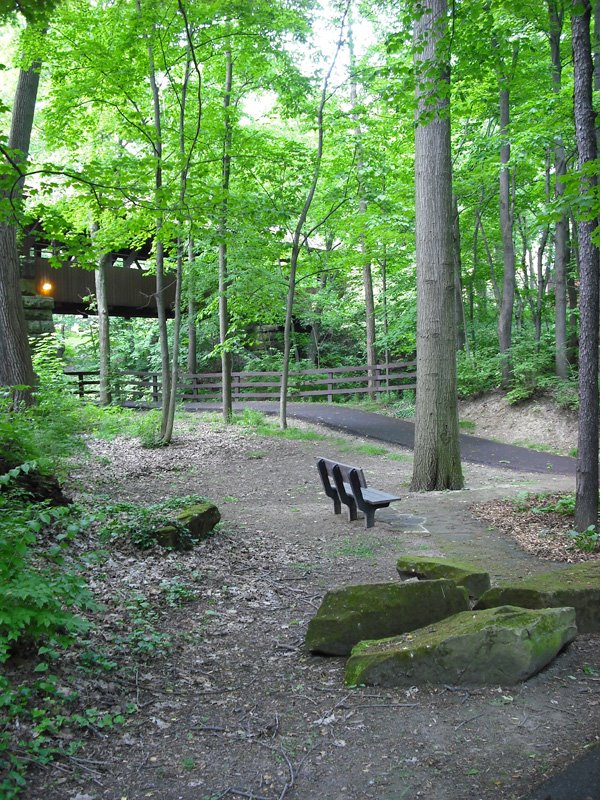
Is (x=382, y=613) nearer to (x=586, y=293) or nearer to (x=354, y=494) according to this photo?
(x=354, y=494)

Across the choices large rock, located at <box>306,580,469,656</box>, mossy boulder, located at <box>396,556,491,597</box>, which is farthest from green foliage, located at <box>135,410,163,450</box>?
large rock, located at <box>306,580,469,656</box>

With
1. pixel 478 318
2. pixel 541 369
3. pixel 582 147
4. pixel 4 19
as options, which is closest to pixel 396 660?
pixel 582 147

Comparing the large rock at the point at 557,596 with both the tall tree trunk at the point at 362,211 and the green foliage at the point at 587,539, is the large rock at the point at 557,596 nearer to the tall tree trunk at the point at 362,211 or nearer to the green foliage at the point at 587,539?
the green foliage at the point at 587,539

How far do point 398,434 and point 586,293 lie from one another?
10021mm

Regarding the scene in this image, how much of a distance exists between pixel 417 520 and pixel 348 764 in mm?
4981

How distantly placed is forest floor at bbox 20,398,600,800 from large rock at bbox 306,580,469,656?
0.50 feet

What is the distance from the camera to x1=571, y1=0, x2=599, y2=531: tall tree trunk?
20.2ft

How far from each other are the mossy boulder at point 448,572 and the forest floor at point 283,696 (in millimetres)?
717

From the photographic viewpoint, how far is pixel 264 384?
22750 mm

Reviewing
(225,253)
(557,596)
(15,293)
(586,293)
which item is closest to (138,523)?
(557,596)

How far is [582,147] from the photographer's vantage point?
6.17m

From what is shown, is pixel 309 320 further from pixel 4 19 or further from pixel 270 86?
pixel 4 19

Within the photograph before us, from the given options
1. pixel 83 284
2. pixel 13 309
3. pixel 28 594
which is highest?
pixel 83 284

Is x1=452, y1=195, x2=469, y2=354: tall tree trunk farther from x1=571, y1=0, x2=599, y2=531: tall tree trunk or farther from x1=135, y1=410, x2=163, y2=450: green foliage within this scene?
x1=571, y1=0, x2=599, y2=531: tall tree trunk
